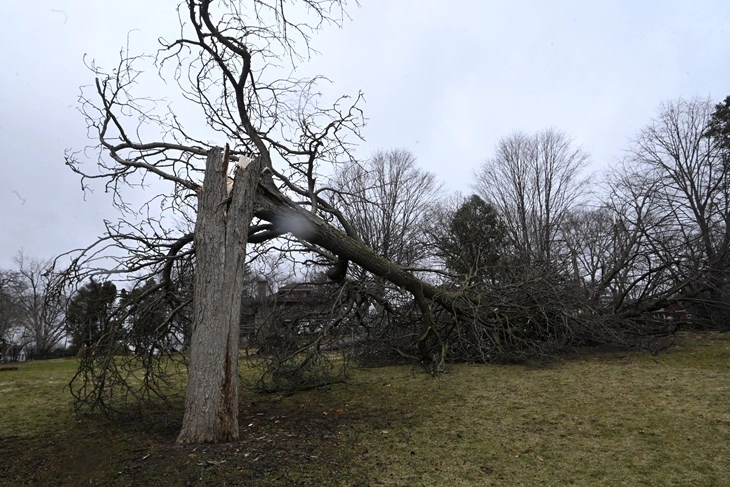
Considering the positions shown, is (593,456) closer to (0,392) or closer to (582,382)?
(582,382)

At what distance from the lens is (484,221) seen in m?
19.2

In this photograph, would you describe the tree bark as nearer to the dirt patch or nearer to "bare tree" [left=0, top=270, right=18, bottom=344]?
the dirt patch

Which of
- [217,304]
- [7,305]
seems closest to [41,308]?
[217,304]

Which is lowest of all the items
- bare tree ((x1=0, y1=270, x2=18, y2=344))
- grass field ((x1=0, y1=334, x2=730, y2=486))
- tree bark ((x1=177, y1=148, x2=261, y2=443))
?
grass field ((x1=0, y1=334, x2=730, y2=486))

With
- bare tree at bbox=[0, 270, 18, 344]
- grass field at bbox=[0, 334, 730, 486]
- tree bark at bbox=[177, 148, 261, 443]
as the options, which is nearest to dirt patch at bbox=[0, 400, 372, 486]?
grass field at bbox=[0, 334, 730, 486]

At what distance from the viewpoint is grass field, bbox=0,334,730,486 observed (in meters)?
2.97

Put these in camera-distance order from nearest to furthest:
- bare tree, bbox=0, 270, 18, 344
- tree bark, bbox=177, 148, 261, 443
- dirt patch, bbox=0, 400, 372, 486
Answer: dirt patch, bbox=0, 400, 372, 486, tree bark, bbox=177, 148, 261, 443, bare tree, bbox=0, 270, 18, 344

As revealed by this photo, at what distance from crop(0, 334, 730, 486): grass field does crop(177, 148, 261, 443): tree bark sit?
221mm

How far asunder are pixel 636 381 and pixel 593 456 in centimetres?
275

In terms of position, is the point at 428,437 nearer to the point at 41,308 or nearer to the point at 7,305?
the point at 41,308

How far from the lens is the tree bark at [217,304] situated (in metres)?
3.54

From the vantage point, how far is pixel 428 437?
3781 mm

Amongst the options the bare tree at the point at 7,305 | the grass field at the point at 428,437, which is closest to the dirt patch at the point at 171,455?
the grass field at the point at 428,437

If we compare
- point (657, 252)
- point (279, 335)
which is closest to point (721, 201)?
point (657, 252)
